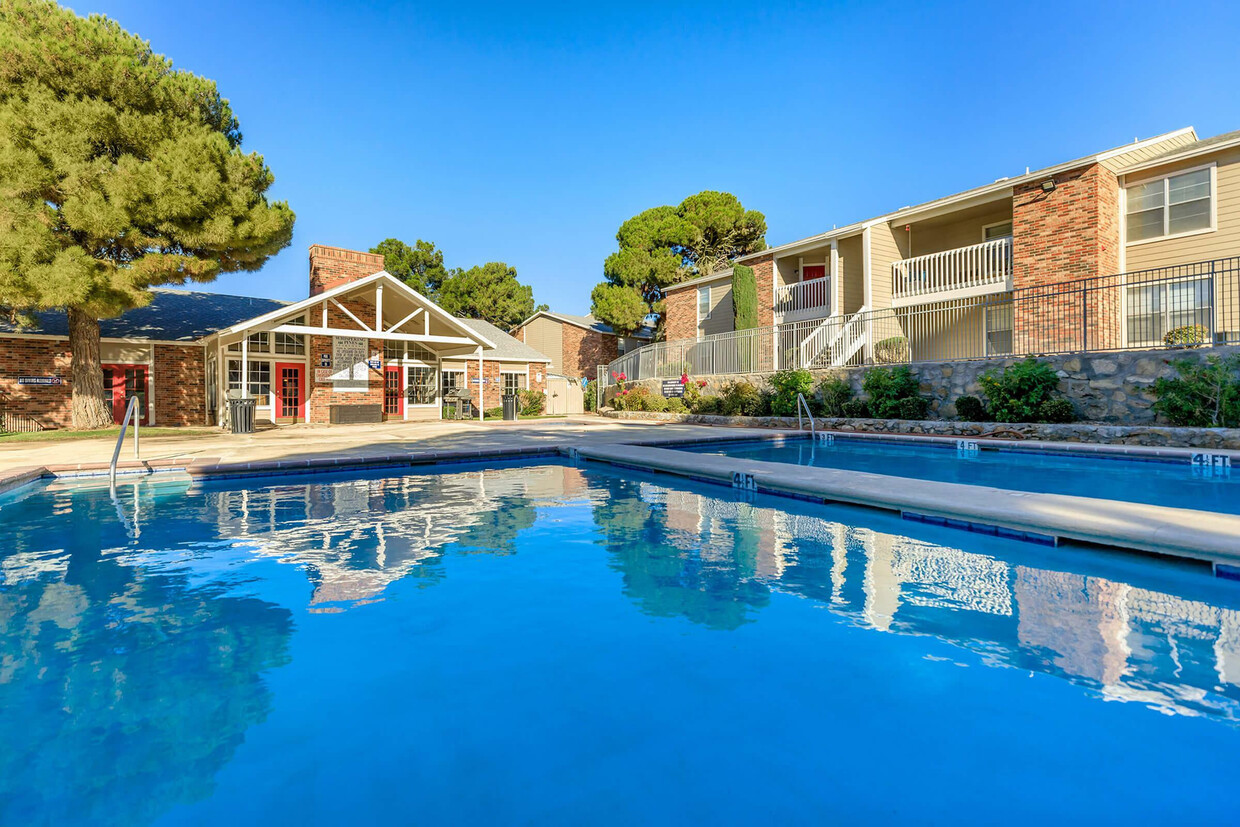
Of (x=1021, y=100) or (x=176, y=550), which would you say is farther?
(x=1021, y=100)

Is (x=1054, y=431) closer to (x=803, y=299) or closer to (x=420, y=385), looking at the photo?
(x=803, y=299)

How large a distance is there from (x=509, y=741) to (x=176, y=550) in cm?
409

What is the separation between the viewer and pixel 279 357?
59.9ft

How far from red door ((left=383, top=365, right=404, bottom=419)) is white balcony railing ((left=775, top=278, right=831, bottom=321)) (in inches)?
522

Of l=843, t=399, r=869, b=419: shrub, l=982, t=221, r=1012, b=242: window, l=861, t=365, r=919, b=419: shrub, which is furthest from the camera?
l=982, t=221, r=1012, b=242: window

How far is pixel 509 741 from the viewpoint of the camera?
7.53ft

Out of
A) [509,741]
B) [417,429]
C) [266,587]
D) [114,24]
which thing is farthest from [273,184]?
[509,741]

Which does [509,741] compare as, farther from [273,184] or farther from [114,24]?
[114,24]

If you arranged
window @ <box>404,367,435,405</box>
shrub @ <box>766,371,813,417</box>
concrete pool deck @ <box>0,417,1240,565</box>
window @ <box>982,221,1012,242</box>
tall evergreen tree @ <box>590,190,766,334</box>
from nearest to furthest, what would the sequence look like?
1. concrete pool deck @ <box>0,417,1240,565</box>
2. shrub @ <box>766,371,813,417</box>
3. window @ <box>982,221,1012,242</box>
4. window @ <box>404,367,435,405</box>
5. tall evergreen tree @ <box>590,190,766,334</box>

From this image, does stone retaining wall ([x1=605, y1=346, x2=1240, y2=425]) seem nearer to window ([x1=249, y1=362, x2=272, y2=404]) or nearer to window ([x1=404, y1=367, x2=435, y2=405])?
window ([x1=404, y1=367, x2=435, y2=405])

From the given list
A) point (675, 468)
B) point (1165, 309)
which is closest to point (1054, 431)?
point (1165, 309)

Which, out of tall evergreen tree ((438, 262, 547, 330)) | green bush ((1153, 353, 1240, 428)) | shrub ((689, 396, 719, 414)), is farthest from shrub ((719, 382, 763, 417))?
tall evergreen tree ((438, 262, 547, 330))

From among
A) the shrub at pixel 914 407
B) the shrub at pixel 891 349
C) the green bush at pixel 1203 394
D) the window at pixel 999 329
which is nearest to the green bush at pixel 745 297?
the shrub at pixel 891 349

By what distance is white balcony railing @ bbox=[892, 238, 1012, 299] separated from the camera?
15.5 m
